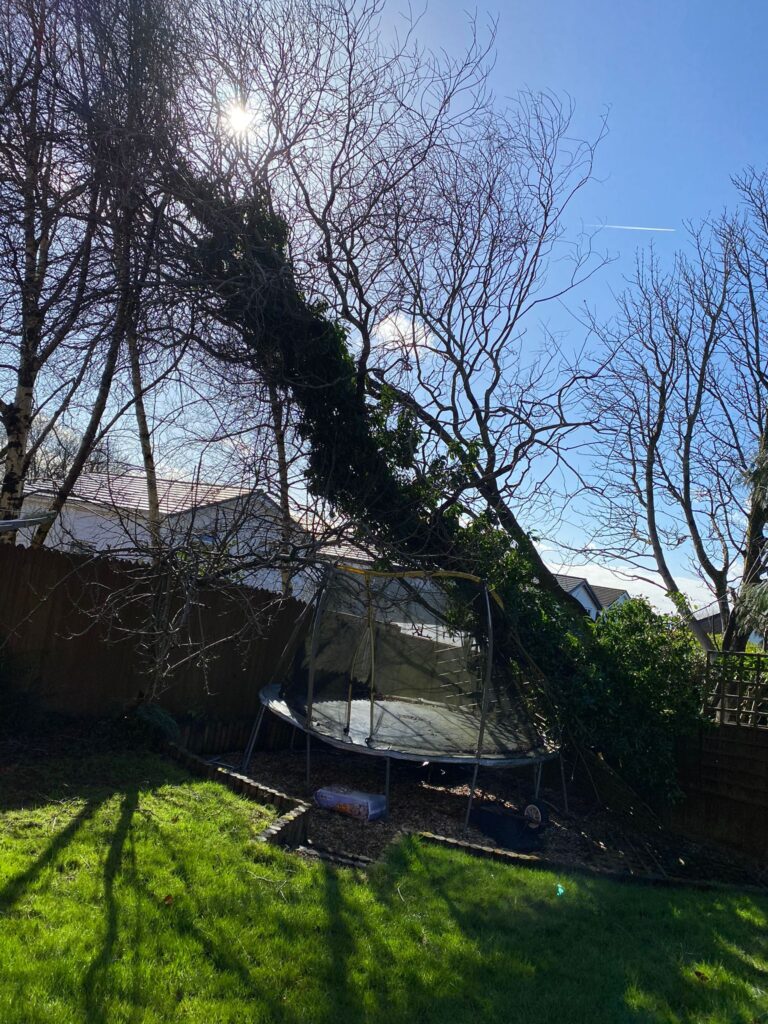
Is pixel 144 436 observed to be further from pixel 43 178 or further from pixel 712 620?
pixel 712 620

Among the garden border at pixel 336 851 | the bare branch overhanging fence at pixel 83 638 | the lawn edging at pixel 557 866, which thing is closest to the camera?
the garden border at pixel 336 851

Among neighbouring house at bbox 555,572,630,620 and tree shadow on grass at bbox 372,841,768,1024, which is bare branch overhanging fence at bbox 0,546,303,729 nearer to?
tree shadow on grass at bbox 372,841,768,1024

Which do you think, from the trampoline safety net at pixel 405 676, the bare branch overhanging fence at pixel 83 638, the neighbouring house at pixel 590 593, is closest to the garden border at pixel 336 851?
the bare branch overhanging fence at pixel 83 638

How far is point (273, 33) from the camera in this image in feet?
26.7

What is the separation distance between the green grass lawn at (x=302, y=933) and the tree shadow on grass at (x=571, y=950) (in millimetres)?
16

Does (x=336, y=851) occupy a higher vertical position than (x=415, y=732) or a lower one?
lower

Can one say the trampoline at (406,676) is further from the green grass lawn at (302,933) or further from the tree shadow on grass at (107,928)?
the tree shadow on grass at (107,928)

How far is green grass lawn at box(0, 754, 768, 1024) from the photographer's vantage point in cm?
376

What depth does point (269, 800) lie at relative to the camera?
7.18m

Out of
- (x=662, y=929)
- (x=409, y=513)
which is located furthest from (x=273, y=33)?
(x=662, y=929)

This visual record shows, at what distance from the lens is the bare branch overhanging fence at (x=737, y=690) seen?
395 inches

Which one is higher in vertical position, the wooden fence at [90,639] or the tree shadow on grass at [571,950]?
the wooden fence at [90,639]

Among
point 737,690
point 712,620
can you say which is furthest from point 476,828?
point 712,620

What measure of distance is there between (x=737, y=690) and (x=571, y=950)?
20.5ft
